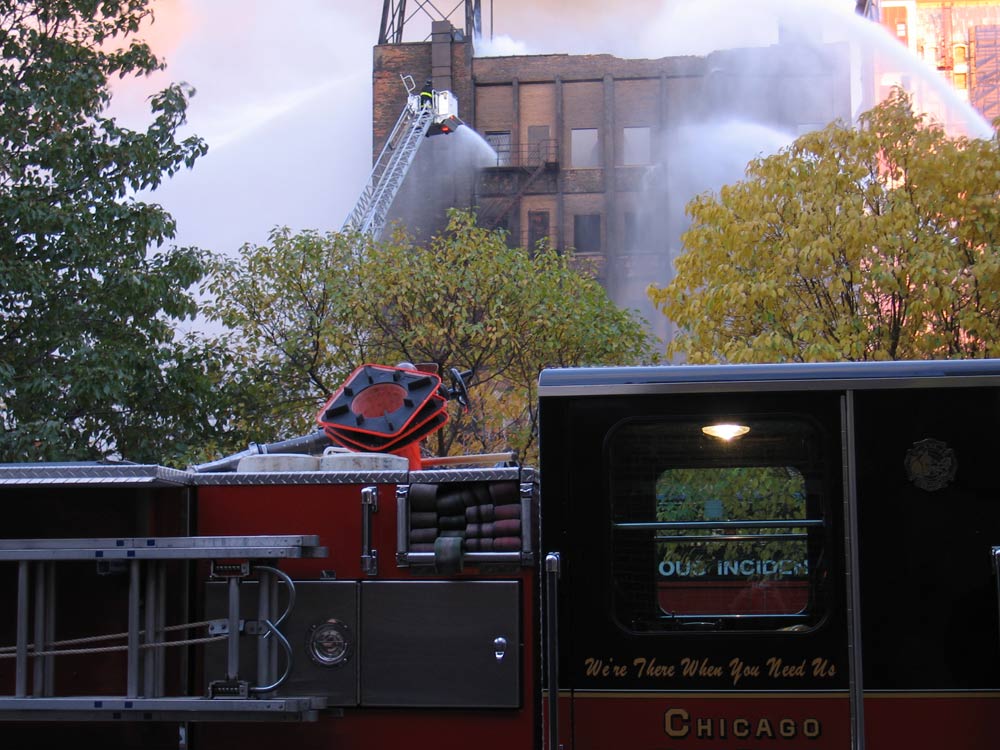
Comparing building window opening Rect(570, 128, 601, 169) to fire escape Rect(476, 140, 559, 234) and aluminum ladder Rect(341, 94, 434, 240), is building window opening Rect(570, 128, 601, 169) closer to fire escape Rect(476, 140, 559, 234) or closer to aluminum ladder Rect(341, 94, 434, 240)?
fire escape Rect(476, 140, 559, 234)

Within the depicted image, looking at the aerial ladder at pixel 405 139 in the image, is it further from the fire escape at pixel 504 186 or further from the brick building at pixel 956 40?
the brick building at pixel 956 40

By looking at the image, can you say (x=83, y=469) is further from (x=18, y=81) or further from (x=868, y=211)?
(x=868, y=211)

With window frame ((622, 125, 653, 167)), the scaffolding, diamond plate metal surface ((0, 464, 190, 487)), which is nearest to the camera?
diamond plate metal surface ((0, 464, 190, 487))

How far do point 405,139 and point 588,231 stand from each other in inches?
292

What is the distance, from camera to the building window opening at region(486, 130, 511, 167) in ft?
148

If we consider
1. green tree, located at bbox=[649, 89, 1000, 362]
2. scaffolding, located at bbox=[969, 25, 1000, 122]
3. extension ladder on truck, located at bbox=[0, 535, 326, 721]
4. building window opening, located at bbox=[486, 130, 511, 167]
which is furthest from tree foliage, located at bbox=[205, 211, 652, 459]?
scaffolding, located at bbox=[969, 25, 1000, 122]

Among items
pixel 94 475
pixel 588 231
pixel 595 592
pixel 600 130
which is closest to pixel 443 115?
pixel 600 130

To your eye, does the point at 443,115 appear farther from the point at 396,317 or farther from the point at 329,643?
the point at 329,643

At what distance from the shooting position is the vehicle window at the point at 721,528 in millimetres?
5555

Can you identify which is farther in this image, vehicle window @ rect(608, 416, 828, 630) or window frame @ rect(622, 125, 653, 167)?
window frame @ rect(622, 125, 653, 167)

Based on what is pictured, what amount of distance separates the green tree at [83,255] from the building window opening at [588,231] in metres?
30.5

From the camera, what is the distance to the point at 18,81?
14281 mm

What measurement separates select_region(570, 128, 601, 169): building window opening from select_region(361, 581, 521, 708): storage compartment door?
40589mm

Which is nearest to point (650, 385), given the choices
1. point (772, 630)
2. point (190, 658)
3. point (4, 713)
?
point (772, 630)
